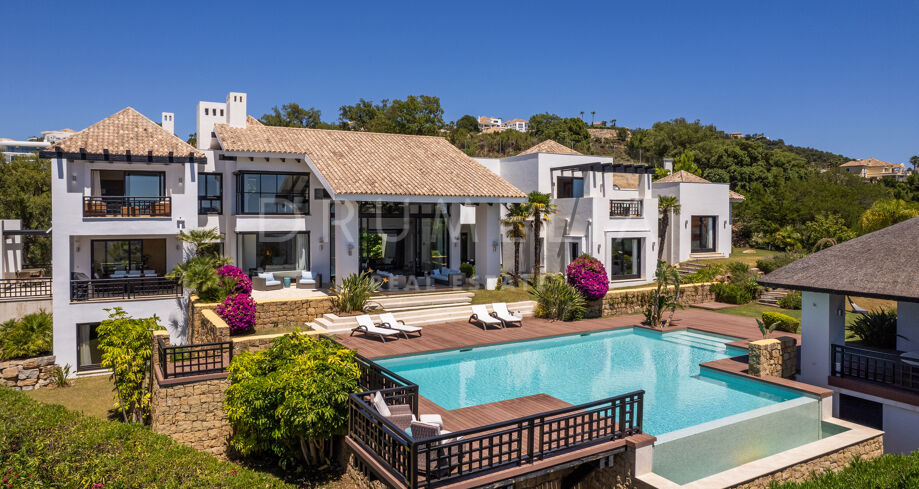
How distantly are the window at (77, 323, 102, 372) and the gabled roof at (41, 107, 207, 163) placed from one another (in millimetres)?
6349

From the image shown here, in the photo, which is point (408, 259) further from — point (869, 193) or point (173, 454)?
point (869, 193)

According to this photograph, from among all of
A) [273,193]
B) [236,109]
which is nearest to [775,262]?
[273,193]

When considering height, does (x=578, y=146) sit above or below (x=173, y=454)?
above

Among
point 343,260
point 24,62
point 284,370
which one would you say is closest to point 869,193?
point 343,260

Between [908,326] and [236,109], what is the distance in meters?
26.1

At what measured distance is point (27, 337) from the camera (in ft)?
68.6

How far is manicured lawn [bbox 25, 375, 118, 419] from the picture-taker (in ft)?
55.0

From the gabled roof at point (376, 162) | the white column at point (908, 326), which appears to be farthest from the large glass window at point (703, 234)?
the white column at point (908, 326)

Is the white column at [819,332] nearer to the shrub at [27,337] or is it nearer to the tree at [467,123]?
the shrub at [27,337]

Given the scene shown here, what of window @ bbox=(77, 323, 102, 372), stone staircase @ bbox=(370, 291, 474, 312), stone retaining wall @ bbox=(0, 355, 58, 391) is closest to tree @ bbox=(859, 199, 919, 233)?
stone staircase @ bbox=(370, 291, 474, 312)

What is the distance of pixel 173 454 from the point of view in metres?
8.51

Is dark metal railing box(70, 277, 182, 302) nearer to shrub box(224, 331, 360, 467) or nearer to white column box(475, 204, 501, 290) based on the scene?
shrub box(224, 331, 360, 467)

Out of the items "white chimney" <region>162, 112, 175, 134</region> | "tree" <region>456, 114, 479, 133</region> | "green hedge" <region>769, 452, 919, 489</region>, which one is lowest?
"green hedge" <region>769, 452, 919, 489</region>

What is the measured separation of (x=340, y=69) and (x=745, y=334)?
39330mm
